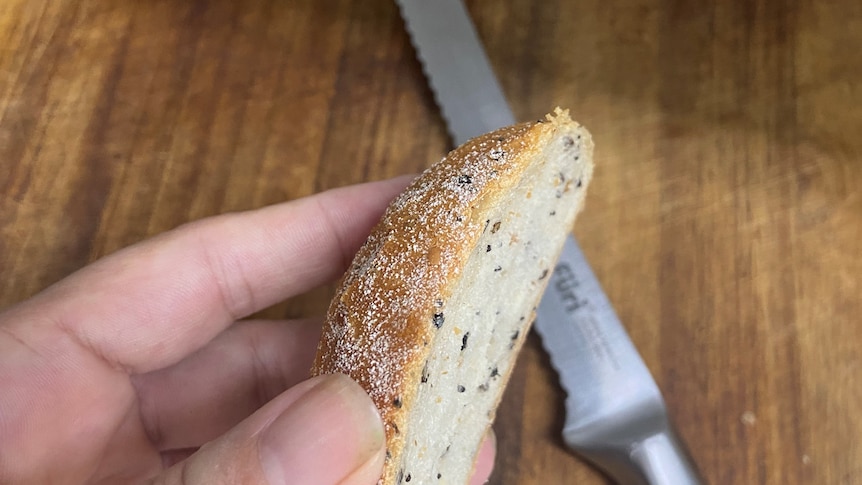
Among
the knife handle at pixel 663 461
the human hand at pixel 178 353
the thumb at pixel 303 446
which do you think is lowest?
the knife handle at pixel 663 461

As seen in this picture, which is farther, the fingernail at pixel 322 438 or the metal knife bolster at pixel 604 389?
the metal knife bolster at pixel 604 389

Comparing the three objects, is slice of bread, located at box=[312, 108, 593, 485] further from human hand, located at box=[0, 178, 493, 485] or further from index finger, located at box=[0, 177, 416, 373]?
index finger, located at box=[0, 177, 416, 373]

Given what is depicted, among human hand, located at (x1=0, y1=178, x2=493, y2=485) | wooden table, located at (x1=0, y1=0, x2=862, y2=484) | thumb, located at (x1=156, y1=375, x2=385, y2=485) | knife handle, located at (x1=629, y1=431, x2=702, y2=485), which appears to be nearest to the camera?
thumb, located at (x1=156, y1=375, x2=385, y2=485)

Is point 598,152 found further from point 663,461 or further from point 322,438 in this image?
point 322,438

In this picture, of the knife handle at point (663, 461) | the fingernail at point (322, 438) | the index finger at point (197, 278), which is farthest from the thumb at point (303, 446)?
the knife handle at point (663, 461)

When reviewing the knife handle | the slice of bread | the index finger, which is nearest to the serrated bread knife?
the knife handle

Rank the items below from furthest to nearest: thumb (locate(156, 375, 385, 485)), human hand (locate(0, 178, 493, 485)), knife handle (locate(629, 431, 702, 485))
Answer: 1. knife handle (locate(629, 431, 702, 485))
2. human hand (locate(0, 178, 493, 485))
3. thumb (locate(156, 375, 385, 485))

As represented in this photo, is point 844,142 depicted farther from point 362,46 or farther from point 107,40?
point 107,40

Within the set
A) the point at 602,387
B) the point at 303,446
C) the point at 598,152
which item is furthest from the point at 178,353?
the point at 598,152

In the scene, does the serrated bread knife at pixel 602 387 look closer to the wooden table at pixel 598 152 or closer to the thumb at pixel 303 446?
the wooden table at pixel 598 152
